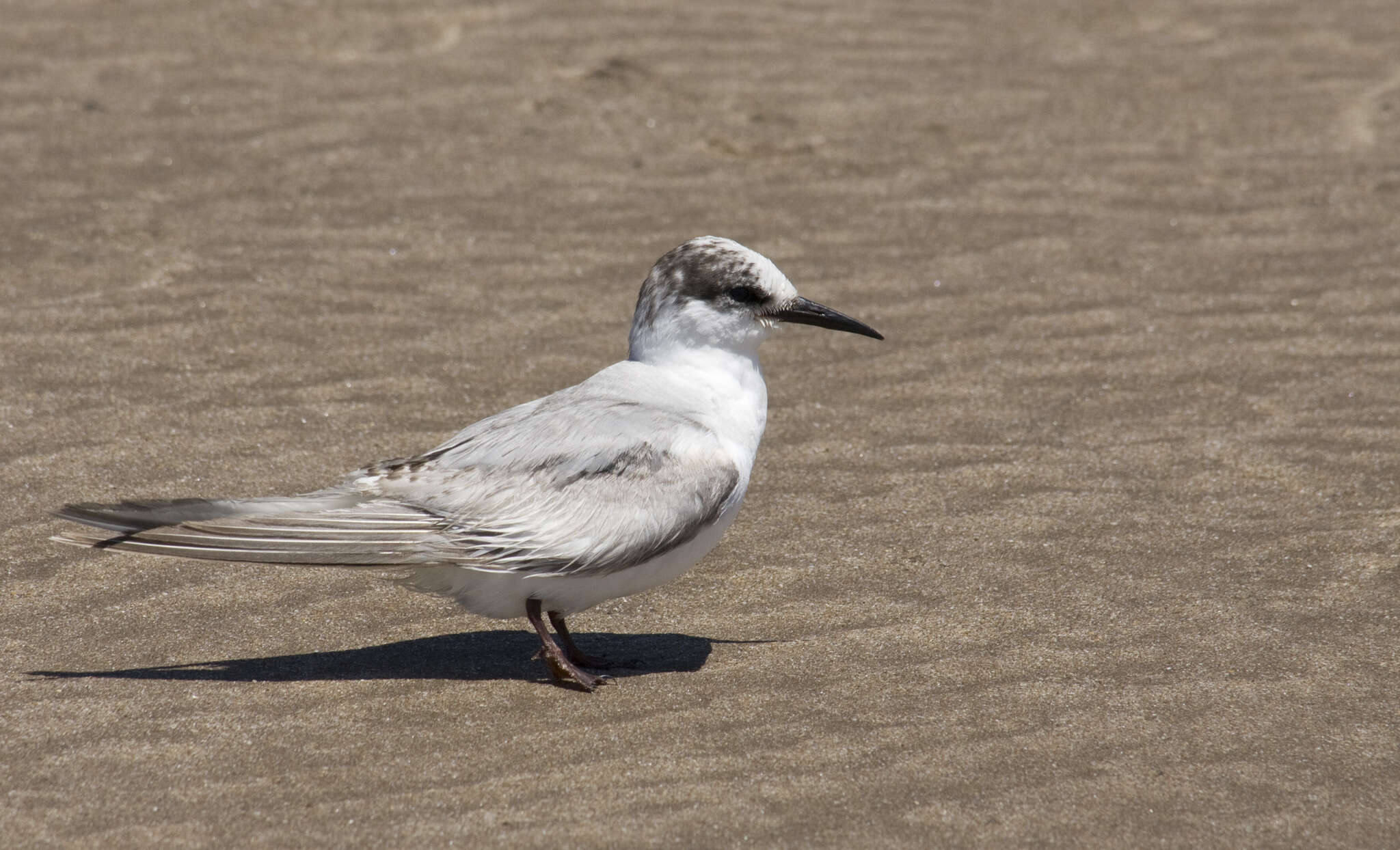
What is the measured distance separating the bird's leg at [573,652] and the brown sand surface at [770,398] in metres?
0.14

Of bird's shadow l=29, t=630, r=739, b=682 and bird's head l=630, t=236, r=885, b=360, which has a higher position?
bird's head l=630, t=236, r=885, b=360

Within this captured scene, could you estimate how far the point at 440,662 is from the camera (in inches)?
177

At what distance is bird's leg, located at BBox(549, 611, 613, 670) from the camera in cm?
446

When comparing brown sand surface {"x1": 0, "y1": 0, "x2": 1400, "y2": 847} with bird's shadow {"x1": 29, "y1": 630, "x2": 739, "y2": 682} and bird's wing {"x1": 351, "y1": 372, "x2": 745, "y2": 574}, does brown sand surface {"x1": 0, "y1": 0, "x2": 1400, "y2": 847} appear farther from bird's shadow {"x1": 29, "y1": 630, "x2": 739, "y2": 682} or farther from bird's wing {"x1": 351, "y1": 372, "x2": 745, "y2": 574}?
bird's wing {"x1": 351, "y1": 372, "x2": 745, "y2": 574}

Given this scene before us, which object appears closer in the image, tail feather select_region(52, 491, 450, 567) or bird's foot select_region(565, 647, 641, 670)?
tail feather select_region(52, 491, 450, 567)

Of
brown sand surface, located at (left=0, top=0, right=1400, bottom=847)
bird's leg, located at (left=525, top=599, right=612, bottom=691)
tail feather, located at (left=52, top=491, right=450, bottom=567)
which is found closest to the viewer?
brown sand surface, located at (left=0, top=0, right=1400, bottom=847)

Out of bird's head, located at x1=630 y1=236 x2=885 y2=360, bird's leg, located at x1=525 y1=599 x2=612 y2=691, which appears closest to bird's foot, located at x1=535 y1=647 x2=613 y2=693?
bird's leg, located at x1=525 y1=599 x2=612 y2=691

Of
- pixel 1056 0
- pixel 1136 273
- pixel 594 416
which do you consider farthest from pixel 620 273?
pixel 1056 0

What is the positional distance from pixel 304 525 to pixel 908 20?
7033 mm

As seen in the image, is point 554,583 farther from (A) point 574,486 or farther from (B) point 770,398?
(B) point 770,398

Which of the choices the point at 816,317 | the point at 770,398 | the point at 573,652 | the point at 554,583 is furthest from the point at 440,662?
the point at 770,398

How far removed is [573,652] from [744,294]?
4.06ft

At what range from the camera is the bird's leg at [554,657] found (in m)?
4.21

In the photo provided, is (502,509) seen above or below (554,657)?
above
